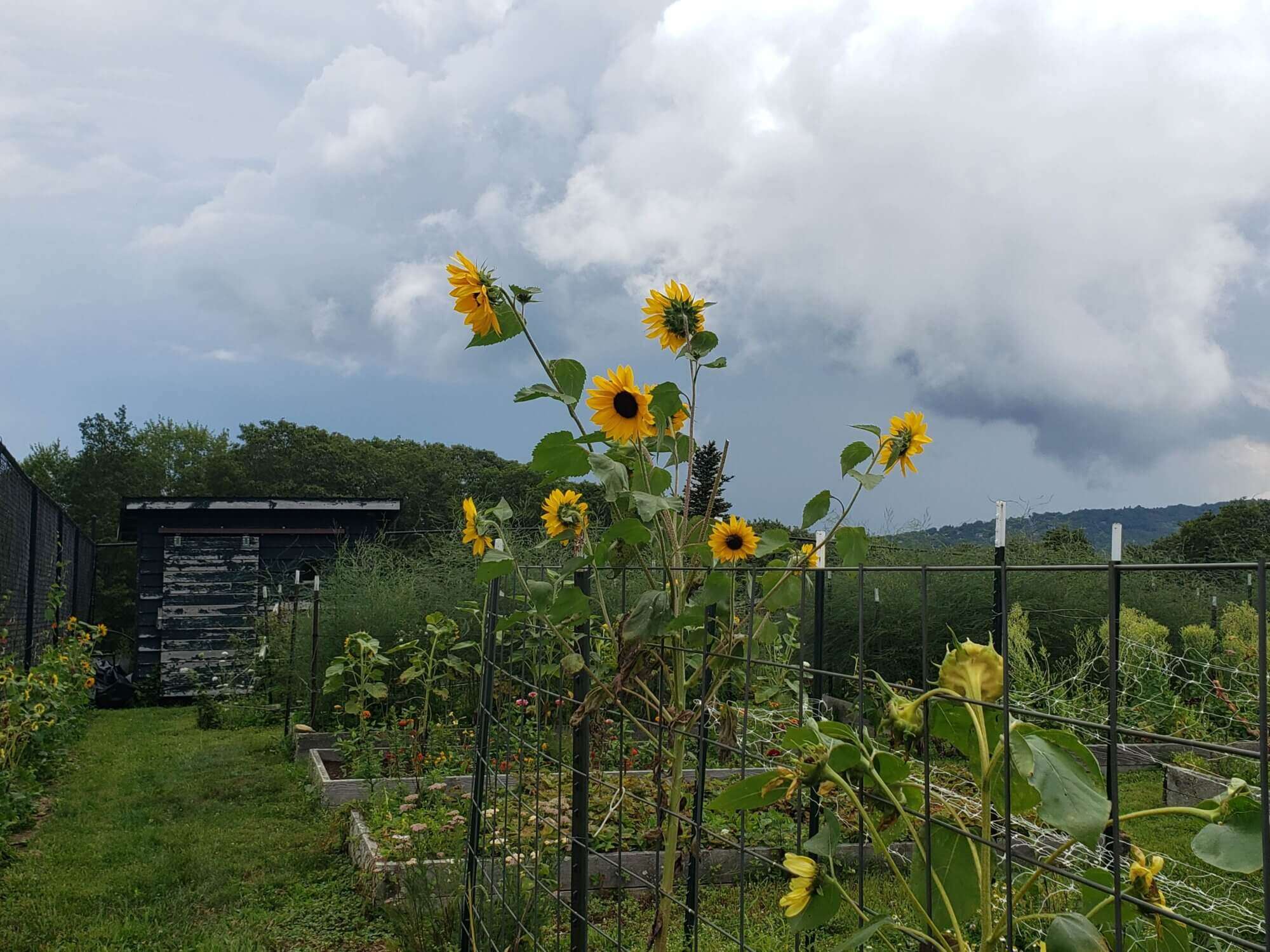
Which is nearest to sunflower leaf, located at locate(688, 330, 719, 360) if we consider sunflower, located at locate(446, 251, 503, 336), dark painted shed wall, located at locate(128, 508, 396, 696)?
sunflower, located at locate(446, 251, 503, 336)

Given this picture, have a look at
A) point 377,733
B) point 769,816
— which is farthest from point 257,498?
point 769,816

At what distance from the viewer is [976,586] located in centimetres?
756

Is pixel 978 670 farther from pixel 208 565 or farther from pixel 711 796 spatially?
pixel 208 565

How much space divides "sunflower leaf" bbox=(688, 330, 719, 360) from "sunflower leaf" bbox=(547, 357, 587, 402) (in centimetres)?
25

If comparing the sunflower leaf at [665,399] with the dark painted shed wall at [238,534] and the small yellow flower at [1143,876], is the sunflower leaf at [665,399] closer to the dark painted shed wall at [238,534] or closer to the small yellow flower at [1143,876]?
the small yellow flower at [1143,876]

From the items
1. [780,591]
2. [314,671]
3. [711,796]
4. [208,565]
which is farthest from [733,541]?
[208,565]

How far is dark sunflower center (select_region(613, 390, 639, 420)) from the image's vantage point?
1806 mm

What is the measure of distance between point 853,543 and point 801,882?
64 centimetres

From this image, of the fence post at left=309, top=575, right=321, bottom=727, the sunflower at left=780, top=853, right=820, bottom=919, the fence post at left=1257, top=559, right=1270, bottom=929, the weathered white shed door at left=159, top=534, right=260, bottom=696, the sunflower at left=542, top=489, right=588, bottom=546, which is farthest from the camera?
the weathered white shed door at left=159, top=534, right=260, bottom=696

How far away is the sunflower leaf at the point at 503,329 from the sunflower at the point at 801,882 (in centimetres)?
112

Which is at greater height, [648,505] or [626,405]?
[626,405]

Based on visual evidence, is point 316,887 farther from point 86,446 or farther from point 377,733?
point 86,446

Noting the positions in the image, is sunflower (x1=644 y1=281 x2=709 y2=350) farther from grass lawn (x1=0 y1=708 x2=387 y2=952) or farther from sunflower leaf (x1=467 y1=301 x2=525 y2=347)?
grass lawn (x1=0 y1=708 x2=387 y2=952)

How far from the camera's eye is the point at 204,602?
1140 centimetres
